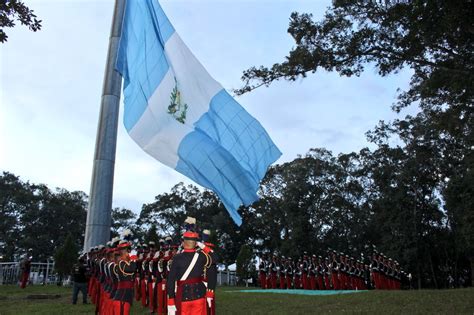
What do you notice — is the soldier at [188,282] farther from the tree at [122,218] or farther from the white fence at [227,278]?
the tree at [122,218]

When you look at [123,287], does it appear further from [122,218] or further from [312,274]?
[122,218]

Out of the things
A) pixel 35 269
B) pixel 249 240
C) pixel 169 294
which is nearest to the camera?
pixel 169 294

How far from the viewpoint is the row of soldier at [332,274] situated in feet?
74.7

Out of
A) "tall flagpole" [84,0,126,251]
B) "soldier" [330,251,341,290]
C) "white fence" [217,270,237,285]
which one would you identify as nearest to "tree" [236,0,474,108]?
"tall flagpole" [84,0,126,251]

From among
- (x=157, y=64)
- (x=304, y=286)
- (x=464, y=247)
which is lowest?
(x=304, y=286)

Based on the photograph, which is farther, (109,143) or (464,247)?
(464,247)

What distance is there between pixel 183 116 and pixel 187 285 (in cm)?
508

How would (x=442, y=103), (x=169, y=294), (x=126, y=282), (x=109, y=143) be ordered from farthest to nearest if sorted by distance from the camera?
(x=442, y=103), (x=109, y=143), (x=126, y=282), (x=169, y=294)

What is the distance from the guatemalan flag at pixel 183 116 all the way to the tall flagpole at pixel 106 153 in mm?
1323

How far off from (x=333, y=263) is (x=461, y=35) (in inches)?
600

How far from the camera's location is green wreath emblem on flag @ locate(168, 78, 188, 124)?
1033 cm

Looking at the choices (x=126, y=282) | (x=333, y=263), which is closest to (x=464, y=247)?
(x=333, y=263)

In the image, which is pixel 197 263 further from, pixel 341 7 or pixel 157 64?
pixel 341 7

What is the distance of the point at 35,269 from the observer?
25.9 metres
